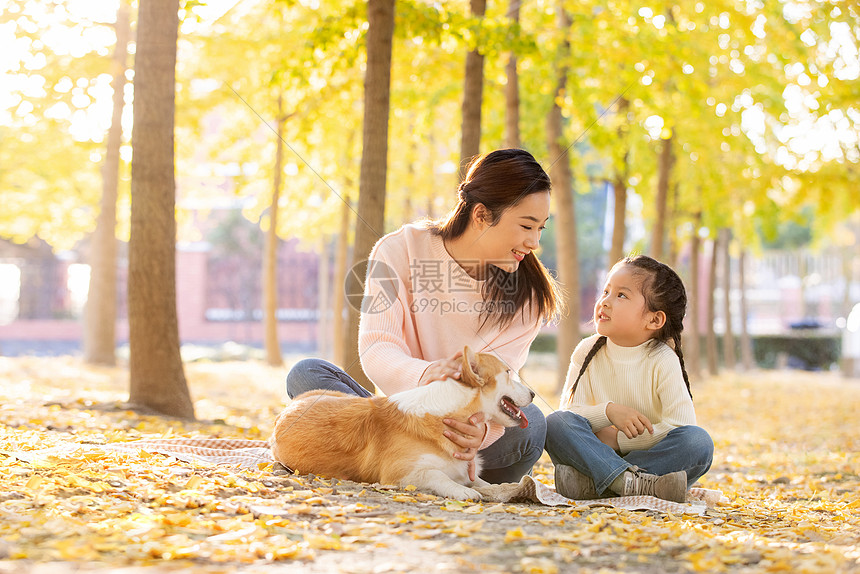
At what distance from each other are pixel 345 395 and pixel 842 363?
1876 centimetres

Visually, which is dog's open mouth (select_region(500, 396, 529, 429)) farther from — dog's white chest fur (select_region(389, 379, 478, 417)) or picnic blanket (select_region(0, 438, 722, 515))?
picnic blanket (select_region(0, 438, 722, 515))

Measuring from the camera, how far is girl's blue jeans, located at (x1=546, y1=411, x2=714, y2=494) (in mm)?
3791

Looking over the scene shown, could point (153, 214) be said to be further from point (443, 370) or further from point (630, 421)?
point (630, 421)

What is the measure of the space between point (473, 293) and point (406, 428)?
1.00 m

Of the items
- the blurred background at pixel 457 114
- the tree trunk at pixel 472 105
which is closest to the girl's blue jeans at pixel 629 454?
the blurred background at pixel 457 114

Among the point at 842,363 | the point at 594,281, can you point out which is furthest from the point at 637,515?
the point at 594,281

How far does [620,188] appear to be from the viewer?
1224 centimetres

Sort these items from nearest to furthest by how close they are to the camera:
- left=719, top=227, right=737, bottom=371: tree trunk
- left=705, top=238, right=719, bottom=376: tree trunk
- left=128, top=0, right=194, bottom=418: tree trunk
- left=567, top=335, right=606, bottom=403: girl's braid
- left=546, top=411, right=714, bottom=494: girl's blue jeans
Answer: left=546, top=411, right=714, bottom=494: girl's blue jeans
left=567, top=335, right=606, bottom=403: girl's braid
left=128, top=0, right=194, bottom=418: tree trunk
left=705, top=238, right=719, bottom=376: tree trunk
left=719, top=227, right=737, bottom=371: tree trunk

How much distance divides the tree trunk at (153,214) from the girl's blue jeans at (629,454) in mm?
3639

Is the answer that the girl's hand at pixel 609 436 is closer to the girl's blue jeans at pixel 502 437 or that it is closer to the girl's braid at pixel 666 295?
the girl's blue jeans at pixel 502 437

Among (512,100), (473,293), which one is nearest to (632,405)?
(473,293)

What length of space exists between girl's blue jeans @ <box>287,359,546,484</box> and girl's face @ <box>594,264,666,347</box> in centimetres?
60

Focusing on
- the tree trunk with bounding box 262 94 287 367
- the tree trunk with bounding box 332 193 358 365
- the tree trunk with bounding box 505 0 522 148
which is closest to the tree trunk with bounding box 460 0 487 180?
the tree trunk with bounding box 505 0 522 148

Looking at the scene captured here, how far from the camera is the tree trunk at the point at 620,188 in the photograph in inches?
436
